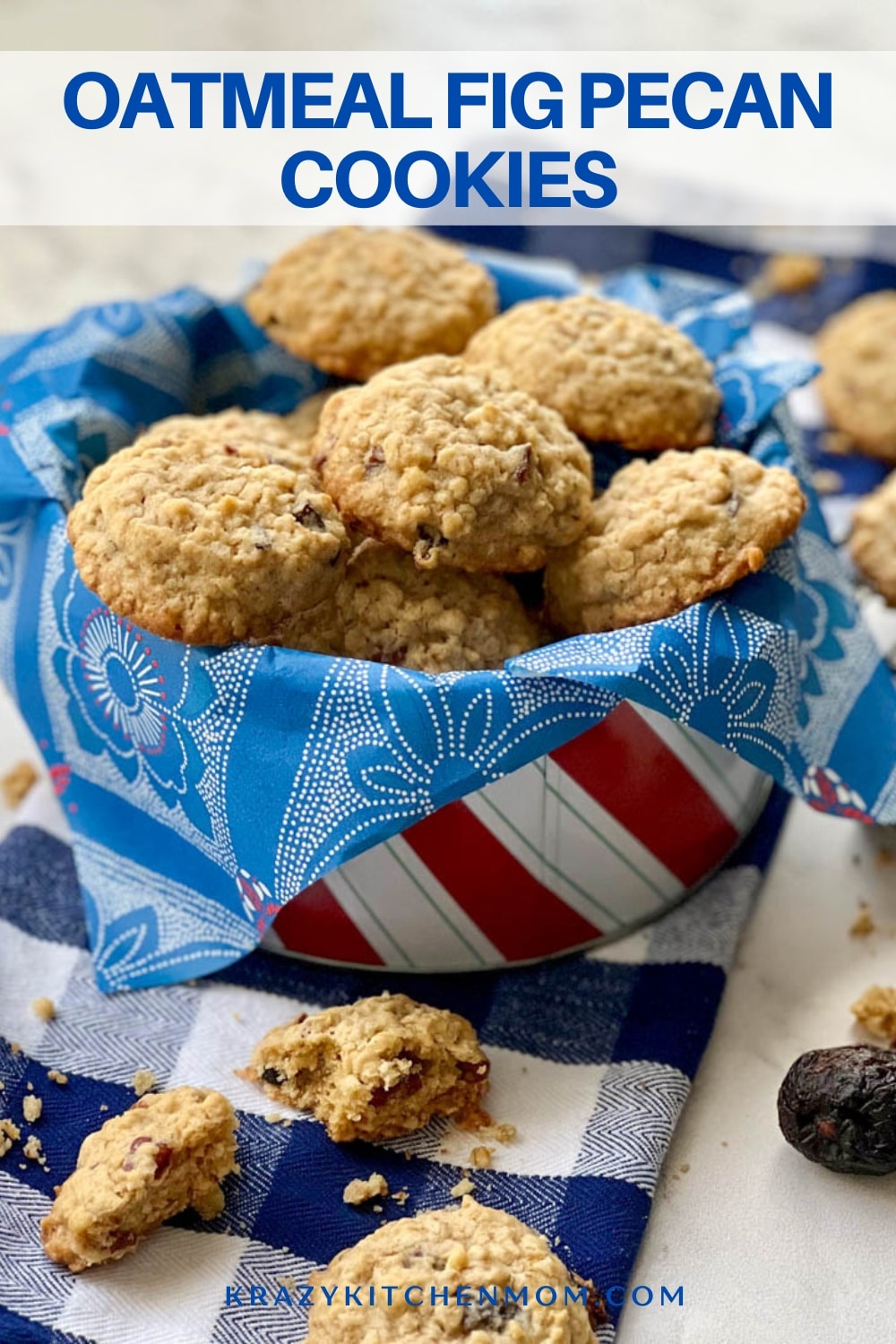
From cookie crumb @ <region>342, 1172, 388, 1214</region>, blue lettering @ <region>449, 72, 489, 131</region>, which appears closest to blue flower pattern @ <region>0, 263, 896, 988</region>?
cookie crumb @ <region>342, 1172, 388, 1214</region>

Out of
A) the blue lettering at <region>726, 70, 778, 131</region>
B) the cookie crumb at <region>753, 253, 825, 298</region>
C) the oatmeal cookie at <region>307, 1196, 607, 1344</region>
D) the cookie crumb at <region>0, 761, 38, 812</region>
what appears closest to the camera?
the oatmeal cookie at <region>307, 1196, 607, 1344</region>

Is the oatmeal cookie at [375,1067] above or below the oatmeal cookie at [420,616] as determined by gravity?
below

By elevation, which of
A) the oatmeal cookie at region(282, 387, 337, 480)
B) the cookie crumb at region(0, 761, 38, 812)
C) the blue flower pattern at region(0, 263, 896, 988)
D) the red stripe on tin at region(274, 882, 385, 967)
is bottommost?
the red stripe on tin at region(274, 882, 385, 967)

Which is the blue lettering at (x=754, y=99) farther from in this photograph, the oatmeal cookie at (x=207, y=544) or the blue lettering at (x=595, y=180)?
the oatmeal cookie at (x=207, y=544)

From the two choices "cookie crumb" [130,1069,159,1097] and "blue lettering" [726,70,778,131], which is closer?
"cookie crumb" [130,1069,159,1097]

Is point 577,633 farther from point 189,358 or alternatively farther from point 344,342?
point 189,358

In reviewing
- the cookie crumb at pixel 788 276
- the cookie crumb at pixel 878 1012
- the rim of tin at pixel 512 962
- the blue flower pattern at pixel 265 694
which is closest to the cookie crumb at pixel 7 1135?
the blue flower pattern at pixel 265 694

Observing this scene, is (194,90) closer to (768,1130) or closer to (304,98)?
(304,98)

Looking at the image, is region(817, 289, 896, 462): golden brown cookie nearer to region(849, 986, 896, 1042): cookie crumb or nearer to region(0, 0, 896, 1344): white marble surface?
region(0, 0, 896, 1344): white marble surface
